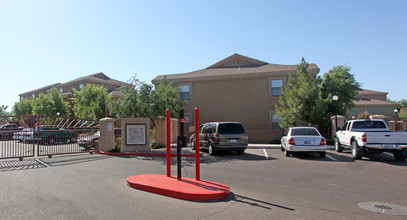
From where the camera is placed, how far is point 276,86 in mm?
25062

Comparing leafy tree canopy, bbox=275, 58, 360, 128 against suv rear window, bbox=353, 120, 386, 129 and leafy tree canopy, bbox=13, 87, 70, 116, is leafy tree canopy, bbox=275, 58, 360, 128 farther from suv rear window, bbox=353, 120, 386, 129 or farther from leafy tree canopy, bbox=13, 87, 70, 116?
leafy tree canopy, bbox=13, 87, 70, 116

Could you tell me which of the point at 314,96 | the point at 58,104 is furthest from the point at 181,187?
the point at 58,104

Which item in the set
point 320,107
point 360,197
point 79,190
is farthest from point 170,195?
point 320,107

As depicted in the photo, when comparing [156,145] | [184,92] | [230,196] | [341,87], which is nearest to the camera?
[230,196]

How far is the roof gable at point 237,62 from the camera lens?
93.9 ft

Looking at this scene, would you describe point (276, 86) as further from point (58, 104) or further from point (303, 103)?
point (58, 104)

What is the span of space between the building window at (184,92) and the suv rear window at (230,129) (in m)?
13.0

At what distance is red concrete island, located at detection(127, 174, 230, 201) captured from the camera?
20.8ft

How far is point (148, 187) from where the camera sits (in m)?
7.15

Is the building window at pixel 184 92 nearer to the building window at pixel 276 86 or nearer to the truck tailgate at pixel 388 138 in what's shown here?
the building window at pixel 276 86

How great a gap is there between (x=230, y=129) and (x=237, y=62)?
15.8m

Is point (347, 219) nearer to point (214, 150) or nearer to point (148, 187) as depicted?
point (148, 187)

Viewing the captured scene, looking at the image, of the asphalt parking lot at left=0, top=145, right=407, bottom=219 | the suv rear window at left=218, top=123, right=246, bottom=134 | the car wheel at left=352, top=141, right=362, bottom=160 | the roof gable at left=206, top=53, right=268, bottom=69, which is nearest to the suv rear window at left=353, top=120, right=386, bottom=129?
the car wheel at left=352, top=141, right=362, bottom=160

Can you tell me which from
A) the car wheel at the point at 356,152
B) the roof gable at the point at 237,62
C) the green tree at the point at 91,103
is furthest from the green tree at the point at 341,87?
the green tree at the point at 91,103
